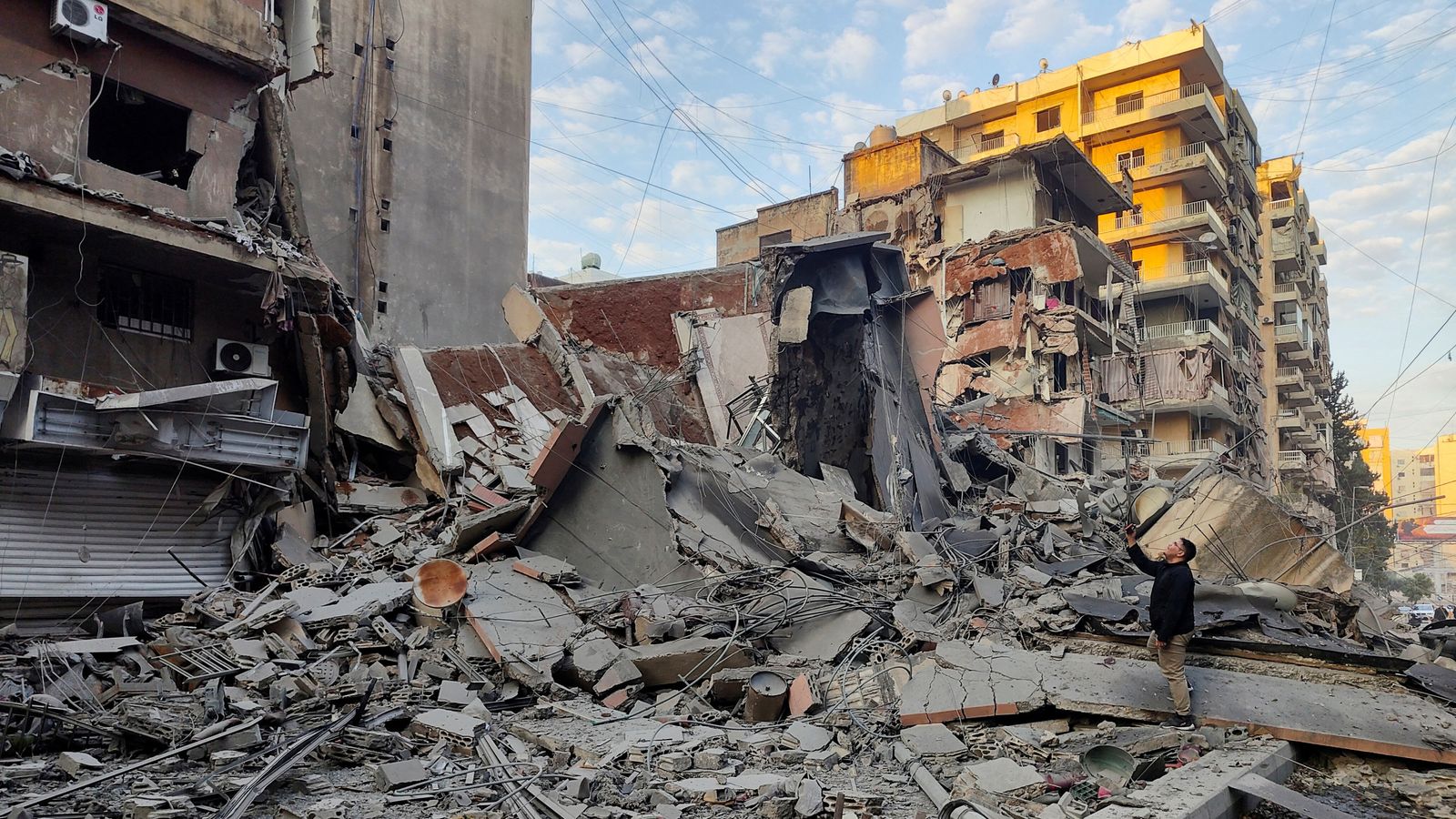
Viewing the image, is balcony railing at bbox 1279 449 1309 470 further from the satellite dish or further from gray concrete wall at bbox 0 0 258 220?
gray concrete wall at bbox 0 0 258 220

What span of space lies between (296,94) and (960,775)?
71.6 feet

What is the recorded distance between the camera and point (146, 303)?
36.6 feet

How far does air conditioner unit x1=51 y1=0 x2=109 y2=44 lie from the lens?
32.6 ft

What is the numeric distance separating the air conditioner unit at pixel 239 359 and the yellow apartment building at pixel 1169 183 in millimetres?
27870

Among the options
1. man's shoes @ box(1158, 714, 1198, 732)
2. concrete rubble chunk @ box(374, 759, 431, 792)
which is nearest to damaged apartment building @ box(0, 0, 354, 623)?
concrete rubble chunk @ box(374, 759, 431, 792)

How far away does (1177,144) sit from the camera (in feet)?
114

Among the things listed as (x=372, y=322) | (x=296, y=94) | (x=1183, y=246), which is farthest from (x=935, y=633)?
(x=1183, y=246)

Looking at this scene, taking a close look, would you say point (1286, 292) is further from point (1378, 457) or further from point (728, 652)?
point (728, 652)

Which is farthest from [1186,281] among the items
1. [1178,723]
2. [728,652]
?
[728,652]

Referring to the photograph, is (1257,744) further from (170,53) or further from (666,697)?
(170,53)

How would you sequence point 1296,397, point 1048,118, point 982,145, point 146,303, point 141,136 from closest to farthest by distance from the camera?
point 146,303 → point 141,136 → point 1048,118 → point 982,145 → point 1296,397

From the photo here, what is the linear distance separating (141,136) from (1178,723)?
46.7 feet

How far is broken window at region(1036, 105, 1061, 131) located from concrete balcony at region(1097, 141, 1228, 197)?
287 centimetres

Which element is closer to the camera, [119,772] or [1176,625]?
[119,772]
